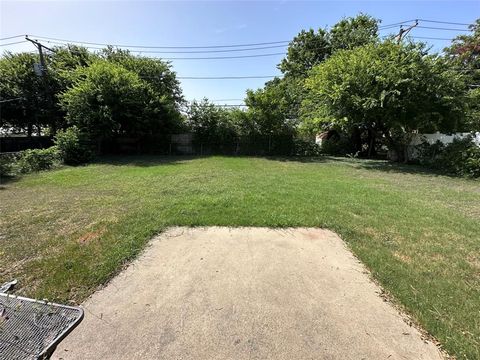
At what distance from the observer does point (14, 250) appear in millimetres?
3463

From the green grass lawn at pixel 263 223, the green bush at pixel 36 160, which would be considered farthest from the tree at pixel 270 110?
the green bush at pixel 36 160

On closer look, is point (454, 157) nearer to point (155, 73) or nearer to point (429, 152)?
point (429, 152)

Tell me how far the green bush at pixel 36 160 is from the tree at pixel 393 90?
12257 mm

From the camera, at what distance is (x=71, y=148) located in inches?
480

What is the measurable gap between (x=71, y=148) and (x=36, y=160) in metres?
1.72

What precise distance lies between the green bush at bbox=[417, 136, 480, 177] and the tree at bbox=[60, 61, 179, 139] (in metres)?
13.7

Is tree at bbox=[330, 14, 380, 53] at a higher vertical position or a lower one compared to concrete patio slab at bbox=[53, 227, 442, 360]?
higher

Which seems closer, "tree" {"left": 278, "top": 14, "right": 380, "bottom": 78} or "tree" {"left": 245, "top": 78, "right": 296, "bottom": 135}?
"tree" {"left": 245, "top": 78, "right": 296, "bottom": 135}

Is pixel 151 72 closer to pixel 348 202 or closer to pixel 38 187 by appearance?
pixel 38 187

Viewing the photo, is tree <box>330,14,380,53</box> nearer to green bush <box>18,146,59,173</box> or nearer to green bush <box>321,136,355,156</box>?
green bush <box>321,136,355,156</box>

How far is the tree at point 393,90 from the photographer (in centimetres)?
1127

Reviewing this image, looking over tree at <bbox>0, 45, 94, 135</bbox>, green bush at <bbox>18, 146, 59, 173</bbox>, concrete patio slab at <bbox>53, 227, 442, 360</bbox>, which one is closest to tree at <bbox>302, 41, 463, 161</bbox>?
concrete patio slab at <bbox>53, 227, 442, 360</bbox>

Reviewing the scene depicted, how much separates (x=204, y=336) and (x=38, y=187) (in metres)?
7.47

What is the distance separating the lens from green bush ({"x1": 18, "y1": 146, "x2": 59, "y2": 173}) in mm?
10236
